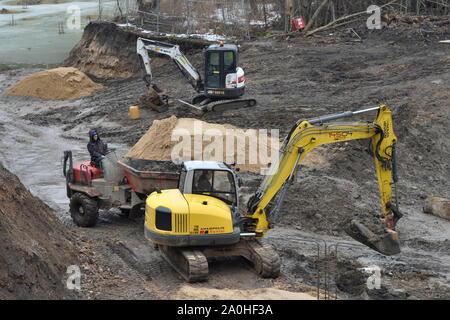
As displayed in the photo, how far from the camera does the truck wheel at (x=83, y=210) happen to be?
1290 cm

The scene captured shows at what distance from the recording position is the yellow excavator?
991 centimetres

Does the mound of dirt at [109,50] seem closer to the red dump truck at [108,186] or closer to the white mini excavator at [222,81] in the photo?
the white mini excavator at [222,81]

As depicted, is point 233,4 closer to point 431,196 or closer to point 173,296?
point 431,196

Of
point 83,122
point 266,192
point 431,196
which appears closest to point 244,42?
point 83,122

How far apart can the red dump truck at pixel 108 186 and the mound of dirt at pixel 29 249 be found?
1597 millimetres

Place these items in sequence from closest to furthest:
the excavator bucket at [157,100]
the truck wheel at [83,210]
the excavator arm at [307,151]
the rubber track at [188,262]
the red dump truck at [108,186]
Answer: the rubber track at [188,262]
the excavator arm at [307,151]
the red dump truck at [108,186]
the truck wheel at [83,210]
the excavator bucket at [157,100]

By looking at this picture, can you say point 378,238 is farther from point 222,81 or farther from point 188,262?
point 222,81

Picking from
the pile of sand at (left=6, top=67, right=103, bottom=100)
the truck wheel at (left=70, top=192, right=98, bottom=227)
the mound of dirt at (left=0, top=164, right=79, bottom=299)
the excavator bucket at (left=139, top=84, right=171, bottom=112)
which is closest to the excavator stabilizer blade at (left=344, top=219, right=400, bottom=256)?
the mound of dirt at (left=0, top=164, right=79, bottom=299)

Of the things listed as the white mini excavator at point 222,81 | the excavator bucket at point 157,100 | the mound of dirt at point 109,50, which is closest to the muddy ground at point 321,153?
the excavator bucket at point 157,100

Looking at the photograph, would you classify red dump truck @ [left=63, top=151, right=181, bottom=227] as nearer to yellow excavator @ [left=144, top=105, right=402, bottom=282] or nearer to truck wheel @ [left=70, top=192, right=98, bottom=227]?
truck wheel @ [left=70, top=192, right=98, bottom=227]

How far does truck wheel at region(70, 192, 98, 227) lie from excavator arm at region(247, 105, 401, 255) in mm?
3805

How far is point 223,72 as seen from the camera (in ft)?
69.6

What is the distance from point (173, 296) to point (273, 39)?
21.7 meters

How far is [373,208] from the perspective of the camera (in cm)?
1403
